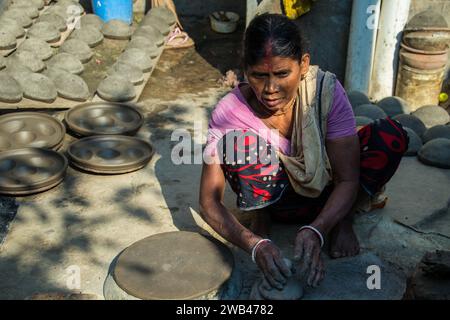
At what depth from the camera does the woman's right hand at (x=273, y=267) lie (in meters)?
2.25

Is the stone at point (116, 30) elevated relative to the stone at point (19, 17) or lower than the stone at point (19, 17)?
lower

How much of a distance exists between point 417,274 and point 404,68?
2894mm

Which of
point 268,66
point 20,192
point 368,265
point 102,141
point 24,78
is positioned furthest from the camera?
point 24,78

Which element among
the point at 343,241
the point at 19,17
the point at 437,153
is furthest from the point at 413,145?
the point at 19,17

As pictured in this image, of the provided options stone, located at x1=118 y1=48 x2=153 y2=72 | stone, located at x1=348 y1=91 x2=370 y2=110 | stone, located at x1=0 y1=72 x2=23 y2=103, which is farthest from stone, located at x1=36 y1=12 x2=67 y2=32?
stone, located at x1=348 y1=91 x2=370 y2=110

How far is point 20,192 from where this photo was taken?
11.0ft

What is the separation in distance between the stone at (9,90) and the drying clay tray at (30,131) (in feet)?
1.39

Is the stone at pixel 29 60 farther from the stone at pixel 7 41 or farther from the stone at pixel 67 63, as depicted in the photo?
the stone at pixel 7 41

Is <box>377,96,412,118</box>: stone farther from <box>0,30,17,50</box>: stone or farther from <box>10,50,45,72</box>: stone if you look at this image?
<box>0,30,17,50</box>: stone

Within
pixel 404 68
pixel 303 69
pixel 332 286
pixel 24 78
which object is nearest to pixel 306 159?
pixel 303 69

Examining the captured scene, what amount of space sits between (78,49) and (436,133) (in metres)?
3.53

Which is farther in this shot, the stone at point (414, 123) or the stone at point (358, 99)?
the stone at point (358, 99)

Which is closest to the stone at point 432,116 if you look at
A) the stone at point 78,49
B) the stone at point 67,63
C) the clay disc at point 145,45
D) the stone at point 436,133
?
the stone at point 436,133

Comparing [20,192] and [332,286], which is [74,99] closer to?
[20,192]
